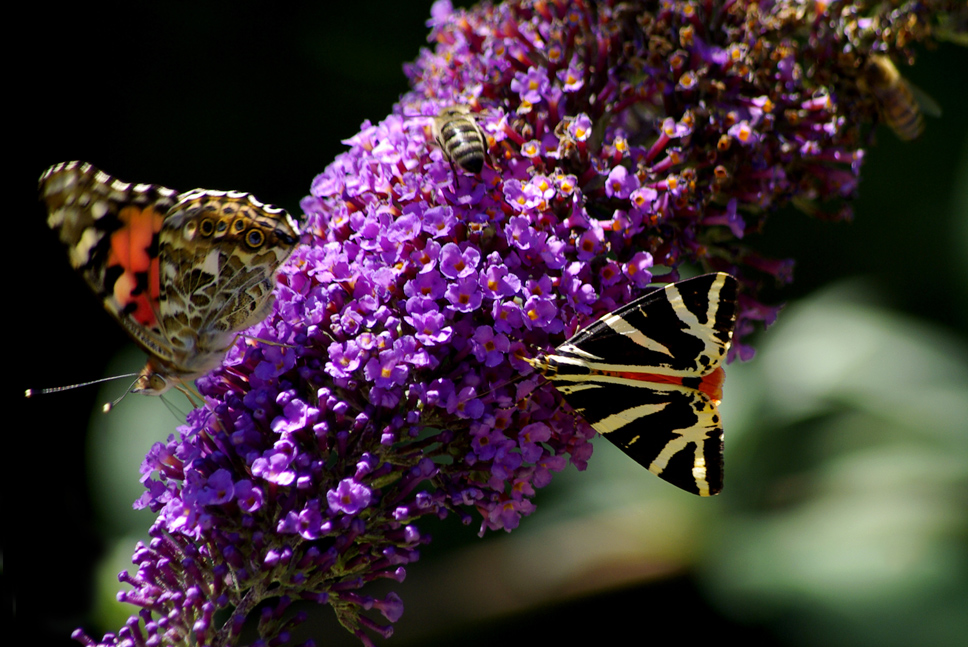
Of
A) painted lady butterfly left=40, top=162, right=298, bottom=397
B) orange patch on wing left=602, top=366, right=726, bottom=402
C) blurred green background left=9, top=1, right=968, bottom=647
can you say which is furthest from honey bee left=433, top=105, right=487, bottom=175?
blurred green background left=9, top=1, right=968, bottom=647

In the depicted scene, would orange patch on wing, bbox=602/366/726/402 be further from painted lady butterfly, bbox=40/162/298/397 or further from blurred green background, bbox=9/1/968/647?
blurred green background, bbox=9/1/968/647

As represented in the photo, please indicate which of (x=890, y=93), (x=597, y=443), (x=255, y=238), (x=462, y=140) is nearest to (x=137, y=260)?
(x=255, y=238)

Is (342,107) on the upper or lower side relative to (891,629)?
upper

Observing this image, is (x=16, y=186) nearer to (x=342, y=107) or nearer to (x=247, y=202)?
(x=342, y=107)

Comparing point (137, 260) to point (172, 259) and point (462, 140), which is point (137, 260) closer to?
point (172, 259)

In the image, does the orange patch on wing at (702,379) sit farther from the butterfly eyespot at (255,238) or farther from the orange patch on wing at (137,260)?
the orange patch on wing at (137,260)

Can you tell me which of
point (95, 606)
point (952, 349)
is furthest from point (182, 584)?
point (952, 349)
